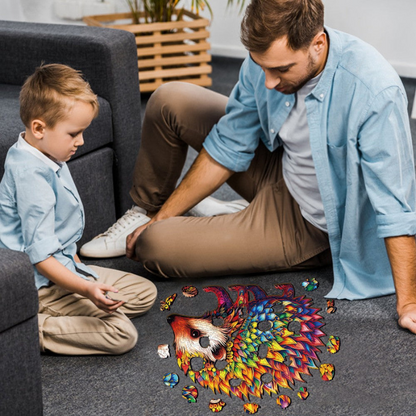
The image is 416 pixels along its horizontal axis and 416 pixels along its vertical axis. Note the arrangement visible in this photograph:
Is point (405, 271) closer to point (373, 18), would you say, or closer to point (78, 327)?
point (78, 327)

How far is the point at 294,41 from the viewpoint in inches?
52.1

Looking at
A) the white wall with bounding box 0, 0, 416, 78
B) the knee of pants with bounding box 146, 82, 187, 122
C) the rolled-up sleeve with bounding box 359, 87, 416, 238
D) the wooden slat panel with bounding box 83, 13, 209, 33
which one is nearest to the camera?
the rolled-up sleeve with bounding box 359, 87, 416, 238

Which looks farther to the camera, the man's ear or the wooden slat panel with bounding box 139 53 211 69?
the wooden slat panel with bounding box 139 53 211 69

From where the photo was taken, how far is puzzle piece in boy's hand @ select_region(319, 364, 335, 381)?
4.36 feet

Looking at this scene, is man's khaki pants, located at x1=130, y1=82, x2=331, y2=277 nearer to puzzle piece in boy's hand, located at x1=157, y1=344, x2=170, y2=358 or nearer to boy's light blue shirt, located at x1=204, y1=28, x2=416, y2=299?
boy's light blue shirt, located at x1=204, y1=28, x2=416, y2=299

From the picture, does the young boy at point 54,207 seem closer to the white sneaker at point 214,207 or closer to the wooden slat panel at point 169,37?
the white sneaker at point 214,207

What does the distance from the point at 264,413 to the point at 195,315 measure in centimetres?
38

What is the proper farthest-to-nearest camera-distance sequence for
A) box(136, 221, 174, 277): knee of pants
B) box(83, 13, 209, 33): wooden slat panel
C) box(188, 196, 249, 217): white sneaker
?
box(83, 13, 209, 33): wooden slat panel → box(188, 196, 249, 217): white sneaker → box(136, 221, 174, 277): knee of pants

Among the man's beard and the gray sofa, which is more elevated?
the man's beard

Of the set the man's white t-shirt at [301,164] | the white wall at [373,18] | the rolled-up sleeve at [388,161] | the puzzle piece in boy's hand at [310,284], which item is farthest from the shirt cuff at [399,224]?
the white wall at [373,18]

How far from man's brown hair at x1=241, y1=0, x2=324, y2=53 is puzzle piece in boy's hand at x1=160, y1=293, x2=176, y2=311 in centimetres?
68

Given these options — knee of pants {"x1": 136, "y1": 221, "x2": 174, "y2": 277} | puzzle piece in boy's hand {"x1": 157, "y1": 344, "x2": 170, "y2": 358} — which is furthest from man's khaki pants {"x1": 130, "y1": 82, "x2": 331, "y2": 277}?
puzzle piece in boy's hand {"x1": 157, "y1": 344, "x2": 170, "y2": 358}

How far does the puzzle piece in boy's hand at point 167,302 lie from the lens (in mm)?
1586

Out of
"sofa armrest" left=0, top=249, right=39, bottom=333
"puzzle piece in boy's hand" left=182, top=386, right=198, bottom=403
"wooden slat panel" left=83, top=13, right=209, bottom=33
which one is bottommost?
"puzzle piece in boy's hand" left=182, top=386, right=198, bottom=403
